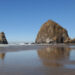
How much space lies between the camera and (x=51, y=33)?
97500 millimetres

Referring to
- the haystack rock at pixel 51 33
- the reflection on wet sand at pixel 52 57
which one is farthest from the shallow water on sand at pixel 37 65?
the haystack rock at pixel 51 33

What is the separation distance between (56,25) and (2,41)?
46.9 m

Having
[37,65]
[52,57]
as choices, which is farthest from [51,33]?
[37,65]

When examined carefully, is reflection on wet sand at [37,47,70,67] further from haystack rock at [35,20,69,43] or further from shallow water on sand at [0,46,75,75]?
haystack rock at [35,20,69,43]

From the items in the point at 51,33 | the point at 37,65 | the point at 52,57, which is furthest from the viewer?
the point at 51,33

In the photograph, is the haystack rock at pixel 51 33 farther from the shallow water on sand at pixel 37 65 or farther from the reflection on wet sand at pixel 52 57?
the shallow water on sand at pixel 37 65

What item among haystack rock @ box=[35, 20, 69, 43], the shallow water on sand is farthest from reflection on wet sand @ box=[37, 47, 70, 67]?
haystack rock @ box=[35, 20, 69, 43]

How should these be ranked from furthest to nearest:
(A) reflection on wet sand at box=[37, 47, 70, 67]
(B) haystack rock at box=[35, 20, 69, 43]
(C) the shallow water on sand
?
(B) haystack rock at box=[35, 20, 69, 43] < (A) reflection on wet sand at box=[37, 47, 70, 67] < (C) the shallow water on sand

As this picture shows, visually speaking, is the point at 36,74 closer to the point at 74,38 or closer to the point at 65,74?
→ the point at 65,74

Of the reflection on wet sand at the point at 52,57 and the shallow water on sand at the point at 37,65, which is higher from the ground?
the shallow water on sand at the point at 37,65

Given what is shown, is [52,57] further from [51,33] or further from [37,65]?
[51,33]

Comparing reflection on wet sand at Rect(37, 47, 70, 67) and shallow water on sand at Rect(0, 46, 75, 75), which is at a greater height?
shallow water on sand at Rect(0, 46, 75, 75)

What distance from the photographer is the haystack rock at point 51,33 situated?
92438 millimetres

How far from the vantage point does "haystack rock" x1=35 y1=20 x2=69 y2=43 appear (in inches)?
3639
